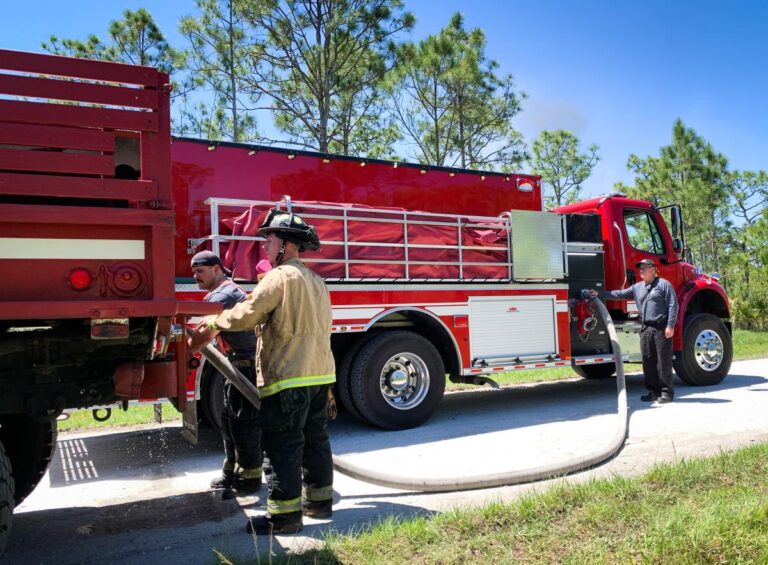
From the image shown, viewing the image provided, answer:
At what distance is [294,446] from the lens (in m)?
3.75

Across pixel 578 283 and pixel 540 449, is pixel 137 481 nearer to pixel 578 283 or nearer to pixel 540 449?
pixel 540 449

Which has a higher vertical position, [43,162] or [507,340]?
[43,162]

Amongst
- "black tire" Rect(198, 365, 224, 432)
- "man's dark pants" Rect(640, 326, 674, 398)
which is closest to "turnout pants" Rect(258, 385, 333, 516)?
"black tire" Rect(198, 365, 224, 432)

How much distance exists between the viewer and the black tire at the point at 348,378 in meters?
6.55

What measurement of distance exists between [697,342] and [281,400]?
727 cm

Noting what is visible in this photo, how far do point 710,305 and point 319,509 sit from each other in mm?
7909

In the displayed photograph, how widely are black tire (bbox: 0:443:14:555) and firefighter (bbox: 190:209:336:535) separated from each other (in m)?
1.20

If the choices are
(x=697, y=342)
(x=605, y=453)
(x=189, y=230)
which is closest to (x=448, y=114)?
(x=697, y=342)

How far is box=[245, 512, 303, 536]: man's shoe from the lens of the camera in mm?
3676

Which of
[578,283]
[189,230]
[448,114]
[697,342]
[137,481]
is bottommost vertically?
[137,481]

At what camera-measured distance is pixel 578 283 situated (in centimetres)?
843

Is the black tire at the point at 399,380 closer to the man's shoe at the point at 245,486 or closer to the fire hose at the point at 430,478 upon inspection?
the fire hose at the point at 430,478

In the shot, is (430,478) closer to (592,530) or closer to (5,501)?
(592,530)

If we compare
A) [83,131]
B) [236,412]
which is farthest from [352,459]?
[83,131]
